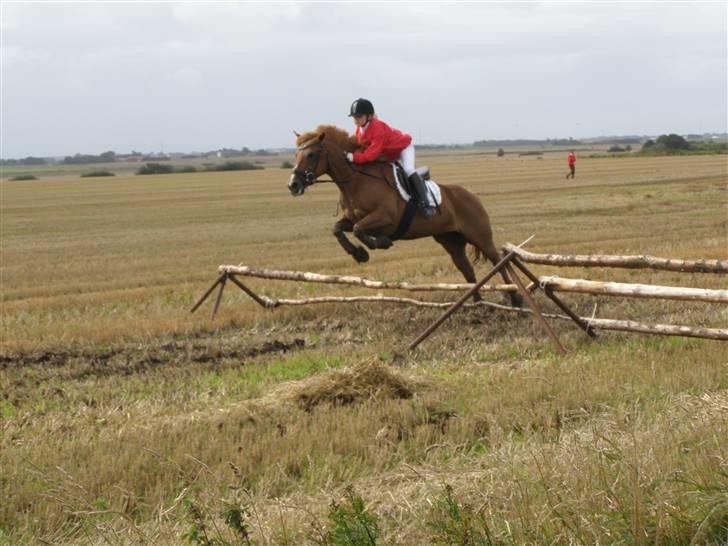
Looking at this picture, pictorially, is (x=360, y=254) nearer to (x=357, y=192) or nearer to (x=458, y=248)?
(x=357, y=192)

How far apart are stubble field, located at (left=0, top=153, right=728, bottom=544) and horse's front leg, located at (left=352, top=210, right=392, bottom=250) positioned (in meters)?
0.93

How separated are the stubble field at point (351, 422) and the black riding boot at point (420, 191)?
143cm

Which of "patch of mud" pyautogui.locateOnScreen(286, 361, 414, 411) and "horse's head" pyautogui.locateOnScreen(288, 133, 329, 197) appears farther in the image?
"horse's head" pyautogui.locateOnScreen(288, 133, 329, 197)

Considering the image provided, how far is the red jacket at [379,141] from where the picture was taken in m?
11.7

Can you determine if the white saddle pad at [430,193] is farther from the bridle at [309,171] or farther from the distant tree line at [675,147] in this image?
the distant tree line at [675,147]

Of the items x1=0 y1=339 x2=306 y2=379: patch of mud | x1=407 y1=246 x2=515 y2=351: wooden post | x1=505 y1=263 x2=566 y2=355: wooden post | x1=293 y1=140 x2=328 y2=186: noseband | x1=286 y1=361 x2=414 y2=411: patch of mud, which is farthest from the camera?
x1=293 y1=140 x2=328 y2=186: noseband

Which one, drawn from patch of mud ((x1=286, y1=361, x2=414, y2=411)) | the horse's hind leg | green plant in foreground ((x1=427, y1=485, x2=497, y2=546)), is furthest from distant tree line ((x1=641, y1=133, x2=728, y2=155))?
green plant in foreground ((x1=427, y1=485, x2=497, y2=546))

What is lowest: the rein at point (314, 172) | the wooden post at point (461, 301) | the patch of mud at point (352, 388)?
the patch of mud at point (352, 388)

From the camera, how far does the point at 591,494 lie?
4.10m

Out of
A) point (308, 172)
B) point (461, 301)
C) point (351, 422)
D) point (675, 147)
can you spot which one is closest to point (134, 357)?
point (308, 172)

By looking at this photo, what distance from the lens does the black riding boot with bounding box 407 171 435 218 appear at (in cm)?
1208

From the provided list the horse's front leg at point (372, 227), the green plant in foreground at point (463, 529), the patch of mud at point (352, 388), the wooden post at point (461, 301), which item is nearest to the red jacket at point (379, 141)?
the horse's front leg at point (372, 227)

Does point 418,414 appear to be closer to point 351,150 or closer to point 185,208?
point 351,150

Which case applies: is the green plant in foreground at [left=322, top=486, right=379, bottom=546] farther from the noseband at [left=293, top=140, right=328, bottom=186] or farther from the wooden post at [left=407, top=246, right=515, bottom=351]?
the noseband at [left=293, top=140, right=328, bottom=186]
